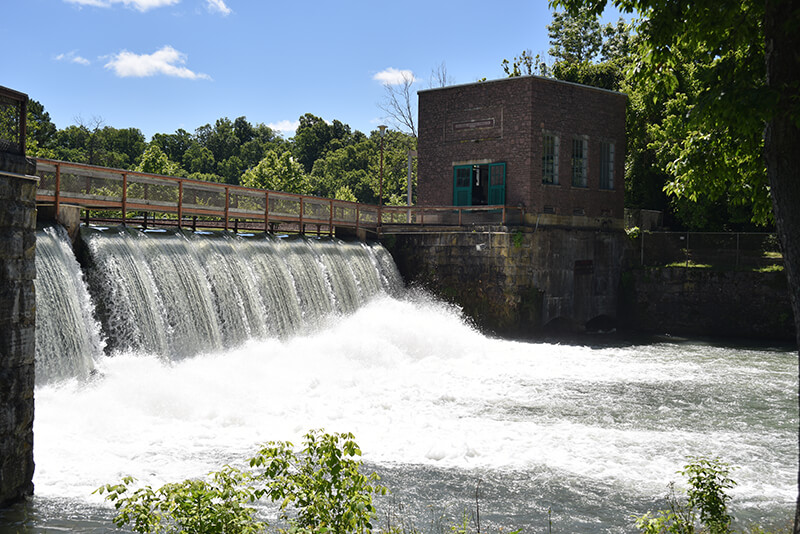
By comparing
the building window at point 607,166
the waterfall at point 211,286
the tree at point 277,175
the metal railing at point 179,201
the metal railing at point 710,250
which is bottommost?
the waterfall at point 211,286

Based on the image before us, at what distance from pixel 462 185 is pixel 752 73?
71.5ft

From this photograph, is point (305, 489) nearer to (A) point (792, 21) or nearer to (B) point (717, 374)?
(A) point (792, 21)

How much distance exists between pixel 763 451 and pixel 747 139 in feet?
17.3

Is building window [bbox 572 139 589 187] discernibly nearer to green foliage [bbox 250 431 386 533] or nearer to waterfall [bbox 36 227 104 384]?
waterfall [bbox 36 227 104 384]

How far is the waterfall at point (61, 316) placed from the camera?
40.2 ft

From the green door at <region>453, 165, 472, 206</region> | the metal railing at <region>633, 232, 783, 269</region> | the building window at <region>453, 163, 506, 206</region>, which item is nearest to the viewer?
the metal railing at <region>633, 232, 783, 269</region>

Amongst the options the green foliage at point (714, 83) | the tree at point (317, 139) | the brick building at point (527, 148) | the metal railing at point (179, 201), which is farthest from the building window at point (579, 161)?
the tree at point (317, 139)

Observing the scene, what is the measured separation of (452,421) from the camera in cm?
1239

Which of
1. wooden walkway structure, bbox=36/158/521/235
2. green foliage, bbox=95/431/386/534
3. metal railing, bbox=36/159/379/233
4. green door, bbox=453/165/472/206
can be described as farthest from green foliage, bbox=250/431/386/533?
green door, bbox=453/165/472/206

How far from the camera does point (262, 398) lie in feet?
44.1

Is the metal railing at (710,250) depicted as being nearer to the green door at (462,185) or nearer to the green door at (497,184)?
the green door at (497,184)

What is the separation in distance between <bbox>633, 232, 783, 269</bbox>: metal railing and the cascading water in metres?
4.59

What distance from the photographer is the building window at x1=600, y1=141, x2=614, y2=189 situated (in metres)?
29.1

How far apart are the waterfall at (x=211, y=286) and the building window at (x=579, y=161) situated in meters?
9.72
